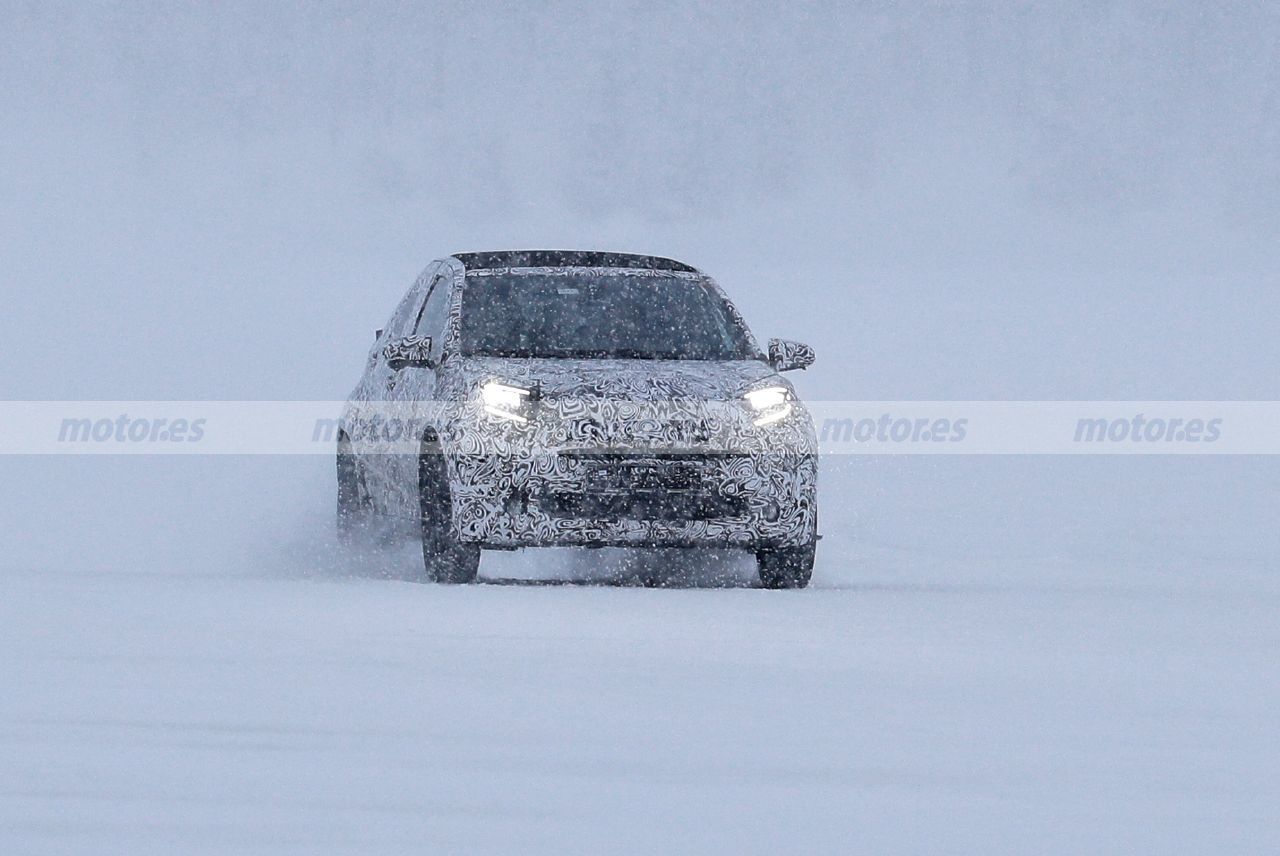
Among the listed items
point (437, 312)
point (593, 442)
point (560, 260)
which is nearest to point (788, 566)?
point (593, 442)

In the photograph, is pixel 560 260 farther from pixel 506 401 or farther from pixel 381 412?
pixel 506 401

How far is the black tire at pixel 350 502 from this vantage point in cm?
1070

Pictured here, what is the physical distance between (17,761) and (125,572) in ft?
16.0

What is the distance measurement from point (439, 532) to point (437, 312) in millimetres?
1536

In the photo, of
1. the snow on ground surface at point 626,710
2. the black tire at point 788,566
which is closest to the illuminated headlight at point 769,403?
the black tire at point 788,566

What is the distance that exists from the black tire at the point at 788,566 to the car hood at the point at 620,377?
2.26 feet

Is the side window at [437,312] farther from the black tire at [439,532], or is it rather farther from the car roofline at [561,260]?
the black tire at [439,532]

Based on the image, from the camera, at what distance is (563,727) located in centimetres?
525

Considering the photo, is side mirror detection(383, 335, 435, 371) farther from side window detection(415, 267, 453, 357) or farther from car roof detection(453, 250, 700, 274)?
car roof detection(453, 250, 700, 274)

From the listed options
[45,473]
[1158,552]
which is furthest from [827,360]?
[1158,552]

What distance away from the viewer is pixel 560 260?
10273mm

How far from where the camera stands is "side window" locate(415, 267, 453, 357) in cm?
977

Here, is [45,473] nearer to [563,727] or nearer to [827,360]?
[563,727]

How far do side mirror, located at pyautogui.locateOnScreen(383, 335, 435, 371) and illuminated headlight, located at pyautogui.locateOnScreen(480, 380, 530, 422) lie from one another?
25.6 inches
